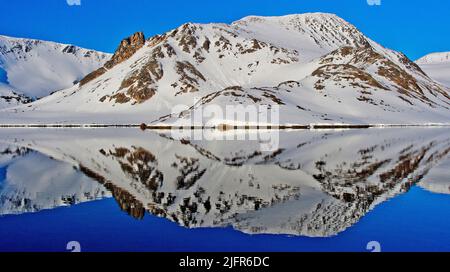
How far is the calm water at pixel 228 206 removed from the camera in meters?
18.2

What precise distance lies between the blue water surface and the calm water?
0.04m

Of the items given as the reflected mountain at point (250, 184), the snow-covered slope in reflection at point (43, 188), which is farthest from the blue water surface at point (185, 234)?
the snow-covered slope in reflection at point (43, 188)

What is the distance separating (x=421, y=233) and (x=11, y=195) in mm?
21468

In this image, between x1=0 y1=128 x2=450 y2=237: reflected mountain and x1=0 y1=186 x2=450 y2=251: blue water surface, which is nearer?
x1=0 y1=186 x2=450 y2=251: blue water surface

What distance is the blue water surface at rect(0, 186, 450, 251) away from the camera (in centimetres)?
1734

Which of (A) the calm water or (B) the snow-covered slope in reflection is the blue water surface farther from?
(B) the snow-covered slope in reflection

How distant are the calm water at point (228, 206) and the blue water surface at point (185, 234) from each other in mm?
36

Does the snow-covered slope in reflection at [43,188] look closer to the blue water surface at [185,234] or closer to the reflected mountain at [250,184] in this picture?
the reflected mountain at [250,184]

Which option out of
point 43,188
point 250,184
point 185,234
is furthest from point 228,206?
point 43,188


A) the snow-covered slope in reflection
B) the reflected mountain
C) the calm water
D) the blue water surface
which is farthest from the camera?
the snow-covered slope in reflection

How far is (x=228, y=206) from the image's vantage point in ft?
81.2

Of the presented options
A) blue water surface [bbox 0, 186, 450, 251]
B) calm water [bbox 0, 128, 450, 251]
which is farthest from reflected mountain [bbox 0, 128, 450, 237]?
blue water surface [bbox 0, 186, 450, 251]

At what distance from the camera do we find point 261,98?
586ft

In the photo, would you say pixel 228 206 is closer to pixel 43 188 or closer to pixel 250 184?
pixel 250 184
